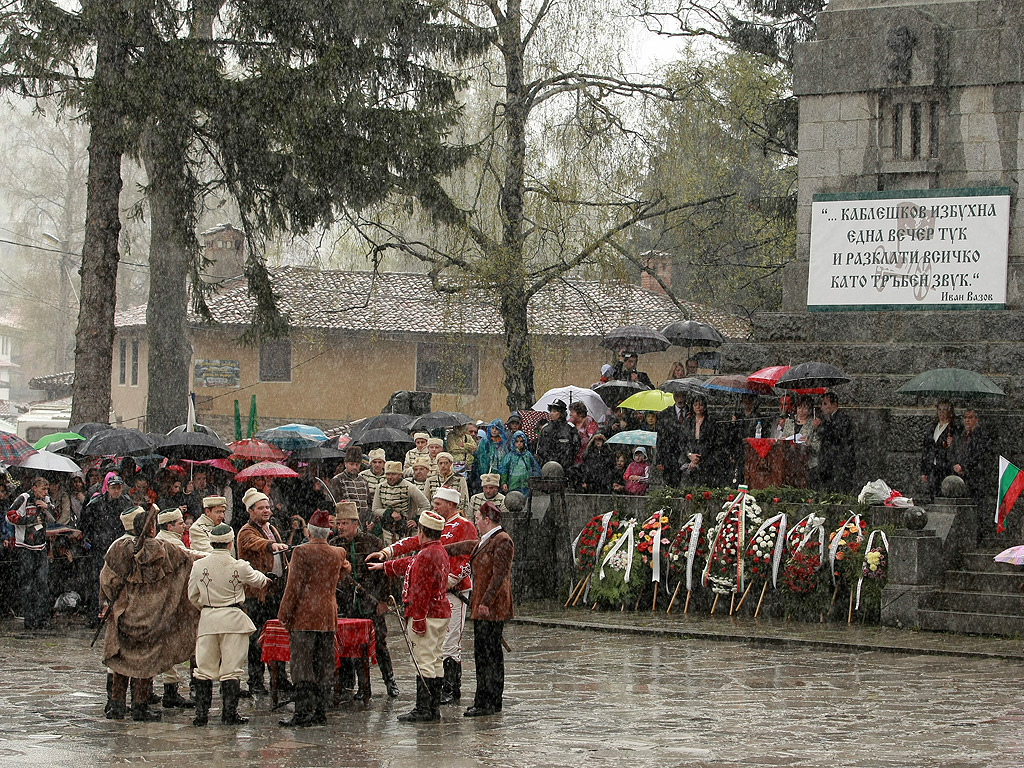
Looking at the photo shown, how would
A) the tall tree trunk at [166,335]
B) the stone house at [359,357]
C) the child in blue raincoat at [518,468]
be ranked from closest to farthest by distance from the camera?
the child in blue raincoat at [518,468] < the tall tree trunk at [166,335] < the stone house at [359,357]

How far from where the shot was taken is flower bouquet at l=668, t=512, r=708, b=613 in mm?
16984

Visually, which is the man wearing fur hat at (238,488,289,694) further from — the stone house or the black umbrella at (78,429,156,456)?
the stone house

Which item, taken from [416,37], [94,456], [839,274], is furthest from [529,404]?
[94,456]

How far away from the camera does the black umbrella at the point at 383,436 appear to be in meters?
19.8

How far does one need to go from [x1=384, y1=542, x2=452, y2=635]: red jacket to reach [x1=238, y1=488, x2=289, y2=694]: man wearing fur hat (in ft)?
3.71

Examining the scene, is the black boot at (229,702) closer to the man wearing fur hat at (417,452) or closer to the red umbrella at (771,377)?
the man wearing fur hat at (417,452)

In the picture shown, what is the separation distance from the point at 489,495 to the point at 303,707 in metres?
6.67

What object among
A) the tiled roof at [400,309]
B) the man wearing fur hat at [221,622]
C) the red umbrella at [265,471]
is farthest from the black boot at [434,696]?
the tiled roof at [400,309]

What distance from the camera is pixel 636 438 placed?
1866cm

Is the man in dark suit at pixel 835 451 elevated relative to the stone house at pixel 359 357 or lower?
lower

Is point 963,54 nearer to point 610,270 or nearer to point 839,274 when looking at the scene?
point 839,274

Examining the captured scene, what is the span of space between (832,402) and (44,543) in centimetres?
905

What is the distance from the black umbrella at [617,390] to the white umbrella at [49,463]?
26.2 ft

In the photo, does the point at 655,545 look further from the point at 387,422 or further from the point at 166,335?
the point at 166,335
